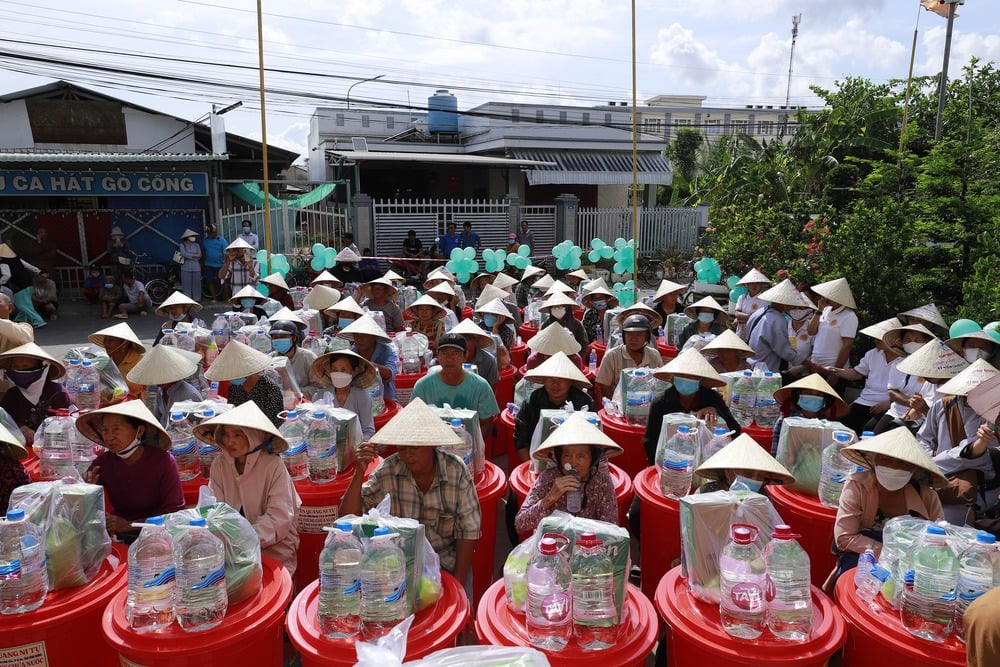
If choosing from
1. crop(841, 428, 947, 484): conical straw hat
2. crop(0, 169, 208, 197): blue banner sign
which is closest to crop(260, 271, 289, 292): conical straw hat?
crop(841, 428, 947, 484): conical straw hat

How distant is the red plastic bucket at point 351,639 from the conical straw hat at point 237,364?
2247 mm

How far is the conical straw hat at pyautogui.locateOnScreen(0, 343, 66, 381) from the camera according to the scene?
4.68 m

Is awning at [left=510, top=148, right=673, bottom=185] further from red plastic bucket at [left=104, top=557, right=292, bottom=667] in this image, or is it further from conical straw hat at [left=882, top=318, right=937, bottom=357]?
red plastic bucket at [left=104, top=557, right=292, bottom=667]

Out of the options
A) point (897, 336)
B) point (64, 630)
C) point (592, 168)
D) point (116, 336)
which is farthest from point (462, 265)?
point (592, 168)

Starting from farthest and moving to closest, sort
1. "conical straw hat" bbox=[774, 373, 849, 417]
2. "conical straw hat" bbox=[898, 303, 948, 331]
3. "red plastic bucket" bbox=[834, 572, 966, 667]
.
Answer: "conical straw hat" bbox=[898, 303, 948, 331] → "conical straw hat" bbox=[774, 373, 849, 417] → "red plastic bucket" bbox=[834, 572, 966, 667]

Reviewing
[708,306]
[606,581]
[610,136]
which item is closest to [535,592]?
[606,581]

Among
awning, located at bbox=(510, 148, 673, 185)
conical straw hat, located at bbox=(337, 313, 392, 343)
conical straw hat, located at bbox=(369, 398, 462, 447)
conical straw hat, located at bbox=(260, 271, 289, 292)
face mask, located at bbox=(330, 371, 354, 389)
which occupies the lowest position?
face mask, located at bbox=(330, 371, 354, 389)

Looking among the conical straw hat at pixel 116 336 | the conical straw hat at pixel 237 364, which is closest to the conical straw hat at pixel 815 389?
the conical straw hat at pixel 237 364

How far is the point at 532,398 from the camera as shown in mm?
4852

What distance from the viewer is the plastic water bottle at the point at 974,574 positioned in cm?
251

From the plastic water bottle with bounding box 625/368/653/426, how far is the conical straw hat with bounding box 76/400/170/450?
319 centimetres

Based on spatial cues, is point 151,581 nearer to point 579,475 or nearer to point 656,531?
point 579,475

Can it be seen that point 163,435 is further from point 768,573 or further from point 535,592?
point 768,573

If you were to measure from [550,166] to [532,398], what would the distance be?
753 inches
